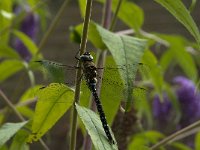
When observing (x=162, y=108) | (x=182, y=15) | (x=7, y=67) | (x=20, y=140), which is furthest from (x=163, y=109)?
(x=182, y=15)

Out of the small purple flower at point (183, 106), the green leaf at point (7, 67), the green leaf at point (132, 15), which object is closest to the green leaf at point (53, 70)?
the green leaf at point (132, 15)

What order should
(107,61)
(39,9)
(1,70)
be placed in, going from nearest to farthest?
(107,61)
(1,70)
(39,9)

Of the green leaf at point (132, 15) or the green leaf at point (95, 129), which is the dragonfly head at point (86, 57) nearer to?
the green leaf at point (95, 129)

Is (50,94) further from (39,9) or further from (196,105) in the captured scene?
(196,105)

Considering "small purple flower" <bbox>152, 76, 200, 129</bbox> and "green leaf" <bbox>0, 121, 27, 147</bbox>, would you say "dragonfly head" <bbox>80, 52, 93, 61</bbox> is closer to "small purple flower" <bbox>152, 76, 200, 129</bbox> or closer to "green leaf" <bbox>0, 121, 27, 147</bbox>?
"green leaf" <bbox>0, 121, 27, 147</bbox>

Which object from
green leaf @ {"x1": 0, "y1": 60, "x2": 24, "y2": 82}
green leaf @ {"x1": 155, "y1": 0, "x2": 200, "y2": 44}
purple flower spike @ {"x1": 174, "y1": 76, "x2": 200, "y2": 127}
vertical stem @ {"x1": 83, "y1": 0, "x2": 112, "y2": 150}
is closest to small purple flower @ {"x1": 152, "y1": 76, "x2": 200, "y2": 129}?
purple flower spike @ {"x1": 174, "y1": 76, "x2": 200, "y2": 127}

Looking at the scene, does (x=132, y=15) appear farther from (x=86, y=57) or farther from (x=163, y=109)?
(x=163, y=109)

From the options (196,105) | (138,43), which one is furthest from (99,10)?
(138,43)
